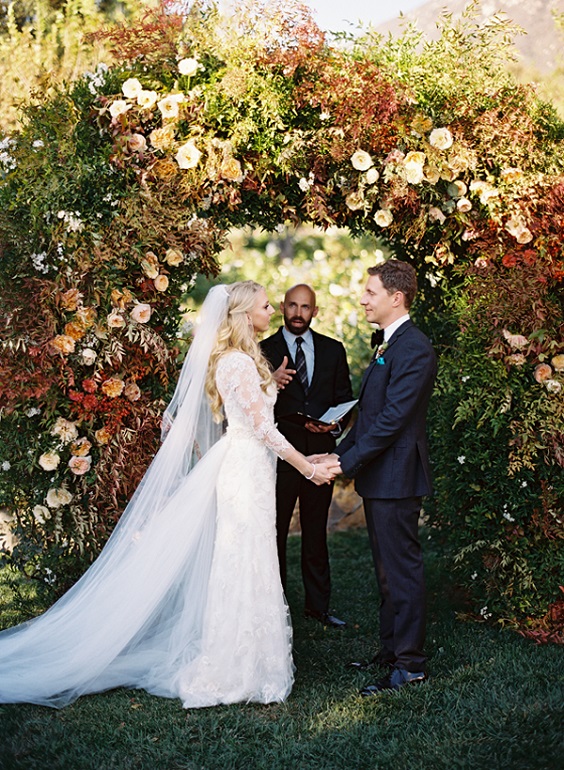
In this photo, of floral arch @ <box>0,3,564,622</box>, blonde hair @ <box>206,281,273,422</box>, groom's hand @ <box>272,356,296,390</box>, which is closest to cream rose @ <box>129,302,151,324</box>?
floral arch @ <box>0,3,564,622</box>

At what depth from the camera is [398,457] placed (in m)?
4.54

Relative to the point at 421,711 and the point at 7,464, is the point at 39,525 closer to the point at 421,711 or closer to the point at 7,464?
the point at 7,464

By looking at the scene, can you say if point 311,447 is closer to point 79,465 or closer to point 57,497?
point 79,465

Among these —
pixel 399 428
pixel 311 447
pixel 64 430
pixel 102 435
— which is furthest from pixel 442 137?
pixel 64 430

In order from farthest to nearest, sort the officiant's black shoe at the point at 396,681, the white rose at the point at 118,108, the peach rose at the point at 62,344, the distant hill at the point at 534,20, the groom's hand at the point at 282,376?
1. the distant hill at the point at 534,20
2. the groom's hand at the point at 282,376
3. the white rose at the point at 118,108
4. the peach rose at the point at 62,344
5. the officiant's black shoe at the point at 396,681

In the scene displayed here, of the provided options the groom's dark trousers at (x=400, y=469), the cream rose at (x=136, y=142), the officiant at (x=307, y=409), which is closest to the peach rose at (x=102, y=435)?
the officiant at (x=307, y=409)

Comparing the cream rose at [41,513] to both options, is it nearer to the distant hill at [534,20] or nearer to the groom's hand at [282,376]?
the groom's hand at [282,376]

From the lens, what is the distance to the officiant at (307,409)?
19.4 ft

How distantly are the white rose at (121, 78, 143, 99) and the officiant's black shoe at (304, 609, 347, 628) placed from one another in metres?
3.64

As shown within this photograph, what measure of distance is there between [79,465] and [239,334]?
1.25 metres

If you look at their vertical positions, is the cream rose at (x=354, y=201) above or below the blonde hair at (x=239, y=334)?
above

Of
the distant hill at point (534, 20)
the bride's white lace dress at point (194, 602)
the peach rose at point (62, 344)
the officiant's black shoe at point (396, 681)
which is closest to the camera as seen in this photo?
the bride's white lace dress at point (194, 602)

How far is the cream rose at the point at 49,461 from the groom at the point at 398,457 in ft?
5.44

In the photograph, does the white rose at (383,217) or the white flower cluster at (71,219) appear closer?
the white flower cluster at (71,219)
